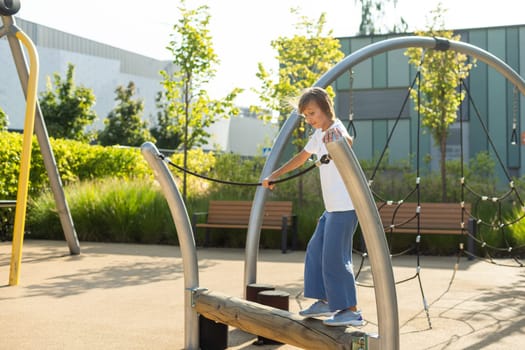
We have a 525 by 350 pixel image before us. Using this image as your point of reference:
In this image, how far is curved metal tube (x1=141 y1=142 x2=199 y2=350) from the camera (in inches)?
187

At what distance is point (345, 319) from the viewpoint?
423 cm

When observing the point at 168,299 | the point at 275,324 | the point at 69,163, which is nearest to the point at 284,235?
the point at 168,299

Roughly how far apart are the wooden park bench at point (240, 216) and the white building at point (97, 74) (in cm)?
2371

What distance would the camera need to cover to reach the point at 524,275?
8.72 m

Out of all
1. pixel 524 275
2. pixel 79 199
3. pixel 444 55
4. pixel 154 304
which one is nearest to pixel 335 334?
pixel 154 304

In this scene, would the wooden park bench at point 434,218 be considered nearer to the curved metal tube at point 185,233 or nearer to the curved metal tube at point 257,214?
the curved metal tube at point 257,214

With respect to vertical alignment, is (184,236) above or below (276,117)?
below

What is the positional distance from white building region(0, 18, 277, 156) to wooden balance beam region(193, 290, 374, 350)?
103 ft

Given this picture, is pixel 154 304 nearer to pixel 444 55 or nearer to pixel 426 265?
pixel 426 265

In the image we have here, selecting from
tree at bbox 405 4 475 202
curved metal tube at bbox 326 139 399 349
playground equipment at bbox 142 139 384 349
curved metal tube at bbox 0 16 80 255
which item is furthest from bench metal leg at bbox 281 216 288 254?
curved metal tube at bbox 326 139 399 349

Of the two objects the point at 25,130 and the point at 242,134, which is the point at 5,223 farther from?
the point at 242,134

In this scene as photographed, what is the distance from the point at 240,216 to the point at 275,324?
7978 millimetres

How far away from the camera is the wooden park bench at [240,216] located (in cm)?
1174

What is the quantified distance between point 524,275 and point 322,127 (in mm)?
5289
